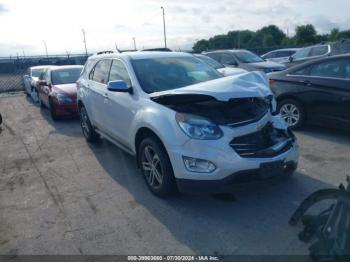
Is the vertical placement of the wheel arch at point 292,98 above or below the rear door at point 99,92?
below

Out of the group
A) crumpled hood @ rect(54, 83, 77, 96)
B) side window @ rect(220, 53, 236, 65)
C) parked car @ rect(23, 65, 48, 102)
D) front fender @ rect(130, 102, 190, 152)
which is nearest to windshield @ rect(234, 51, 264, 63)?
side window @ rect(220, 53, 236, 65)

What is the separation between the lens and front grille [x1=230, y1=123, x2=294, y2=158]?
3.46 meters

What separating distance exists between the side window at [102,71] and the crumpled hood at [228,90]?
1.67m

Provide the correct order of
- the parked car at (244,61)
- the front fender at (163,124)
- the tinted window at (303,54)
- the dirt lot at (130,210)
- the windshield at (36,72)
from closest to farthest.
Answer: the dirt lot at (130,210)
the front fender at (163,124)
the parked car at (244,61)
the tinted window at (303,54)
the windshield at (36,72)

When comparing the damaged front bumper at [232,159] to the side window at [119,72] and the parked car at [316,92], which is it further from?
the parked car at [316,92]

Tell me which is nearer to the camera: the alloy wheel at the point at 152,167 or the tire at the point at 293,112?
the alloy wheel at the point at 152,167

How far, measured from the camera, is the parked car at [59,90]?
8953mm

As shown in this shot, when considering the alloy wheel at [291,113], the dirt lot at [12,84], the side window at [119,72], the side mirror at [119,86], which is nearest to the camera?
the side mirror at [119,86]

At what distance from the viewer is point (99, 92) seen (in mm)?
5473

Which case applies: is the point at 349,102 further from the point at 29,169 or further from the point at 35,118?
the point at 35,118

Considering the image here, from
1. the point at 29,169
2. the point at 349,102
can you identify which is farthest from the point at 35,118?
the point at 349,102

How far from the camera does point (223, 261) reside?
2.88 m

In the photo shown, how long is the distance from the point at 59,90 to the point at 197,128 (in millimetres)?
6662

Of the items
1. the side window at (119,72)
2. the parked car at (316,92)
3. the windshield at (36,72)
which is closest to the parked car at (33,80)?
the windshield at (36,72)
